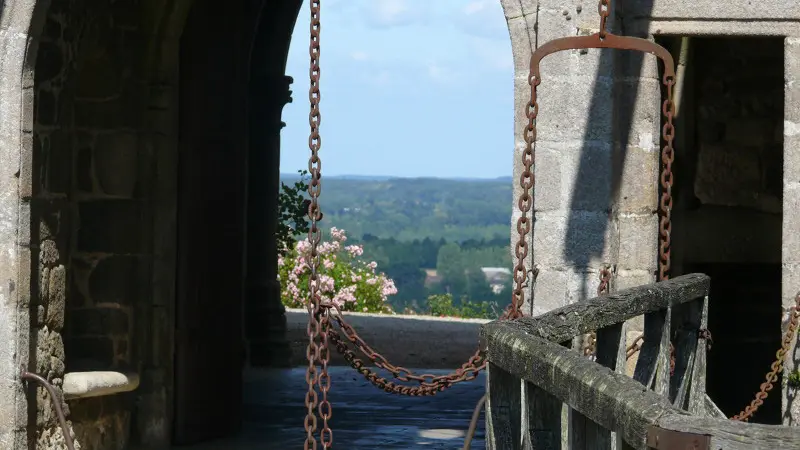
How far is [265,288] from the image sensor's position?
11.5 metres

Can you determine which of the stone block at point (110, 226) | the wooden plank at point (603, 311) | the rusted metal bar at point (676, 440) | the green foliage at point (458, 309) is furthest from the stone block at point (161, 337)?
the green foliage at point (458, 309)

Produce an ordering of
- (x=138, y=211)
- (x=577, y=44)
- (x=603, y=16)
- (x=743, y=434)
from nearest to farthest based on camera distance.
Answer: (x=743, y=434), (x=603, y=16), (x=577, y=44), (x=138, y=211)

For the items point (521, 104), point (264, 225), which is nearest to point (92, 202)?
point (521, 104)

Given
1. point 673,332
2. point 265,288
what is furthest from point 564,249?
point 265,288

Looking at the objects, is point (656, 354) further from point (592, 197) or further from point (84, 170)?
point (84, 170)

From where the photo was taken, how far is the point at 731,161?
8180 mm

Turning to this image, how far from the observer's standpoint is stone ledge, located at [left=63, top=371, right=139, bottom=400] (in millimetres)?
7164

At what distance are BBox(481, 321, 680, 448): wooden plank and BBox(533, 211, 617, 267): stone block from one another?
209cm

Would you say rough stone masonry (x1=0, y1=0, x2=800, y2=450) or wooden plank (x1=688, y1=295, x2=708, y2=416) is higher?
rough stone masonry (x1=0, y1=0, x2=800, y2=450)

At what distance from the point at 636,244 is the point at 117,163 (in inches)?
105


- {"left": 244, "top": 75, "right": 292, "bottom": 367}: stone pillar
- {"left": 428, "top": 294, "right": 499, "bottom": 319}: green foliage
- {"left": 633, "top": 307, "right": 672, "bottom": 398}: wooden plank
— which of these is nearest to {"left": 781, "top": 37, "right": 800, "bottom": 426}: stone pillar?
{"left": 633, "top": 307, "right": 672, "bottom": 398}: wooden plank

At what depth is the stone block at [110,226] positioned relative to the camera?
25.1 feet

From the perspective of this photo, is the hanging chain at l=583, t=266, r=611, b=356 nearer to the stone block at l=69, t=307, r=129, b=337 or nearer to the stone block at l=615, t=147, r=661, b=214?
the stone block at l=615, t=147, r=661, b=214

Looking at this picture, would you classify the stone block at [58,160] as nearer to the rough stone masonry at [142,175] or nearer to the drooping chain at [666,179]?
the rough stone masonry at [142,175]
